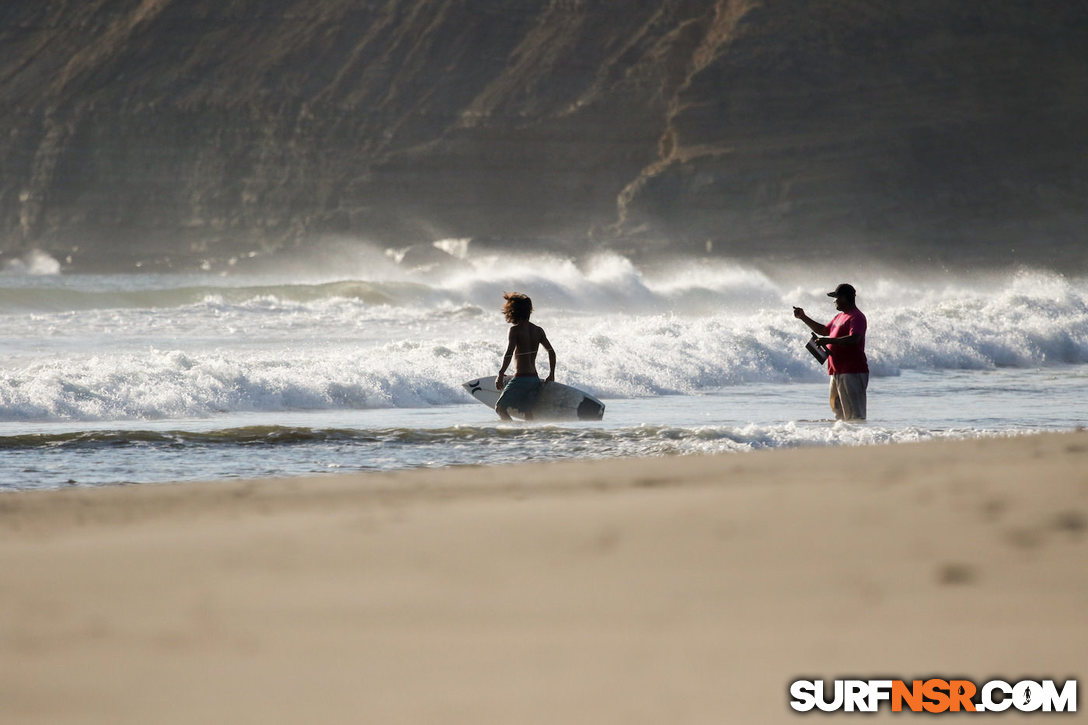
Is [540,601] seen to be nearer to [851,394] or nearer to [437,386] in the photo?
[851,394]

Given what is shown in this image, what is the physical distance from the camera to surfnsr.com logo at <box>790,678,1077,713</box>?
270cm

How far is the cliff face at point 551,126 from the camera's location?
293 ft

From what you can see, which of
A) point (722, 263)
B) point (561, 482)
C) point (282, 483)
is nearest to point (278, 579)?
point (561, 482)

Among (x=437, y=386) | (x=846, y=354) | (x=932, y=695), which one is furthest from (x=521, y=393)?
(x=932, y=695)

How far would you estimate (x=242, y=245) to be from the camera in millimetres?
112250

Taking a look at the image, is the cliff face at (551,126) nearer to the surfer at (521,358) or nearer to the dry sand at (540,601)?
the surfer at (521,358)

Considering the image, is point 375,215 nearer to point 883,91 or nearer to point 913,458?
point 883,91

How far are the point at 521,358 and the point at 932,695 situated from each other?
8.04m

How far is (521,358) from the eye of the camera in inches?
421

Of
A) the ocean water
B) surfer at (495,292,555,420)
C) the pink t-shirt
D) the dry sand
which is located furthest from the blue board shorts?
the dry sand

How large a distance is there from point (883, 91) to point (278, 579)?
96242 mm

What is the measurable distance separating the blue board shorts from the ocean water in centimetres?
28

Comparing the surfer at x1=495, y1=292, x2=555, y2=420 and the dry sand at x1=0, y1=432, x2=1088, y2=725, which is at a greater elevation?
the surfer at x1=495, y1=292, x2=555, y2=420

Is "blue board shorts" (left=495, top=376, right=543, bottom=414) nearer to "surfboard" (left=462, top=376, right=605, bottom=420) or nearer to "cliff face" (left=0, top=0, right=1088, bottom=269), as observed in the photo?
"surfboard" (left=462, top=376, right=605, bottom=420)
